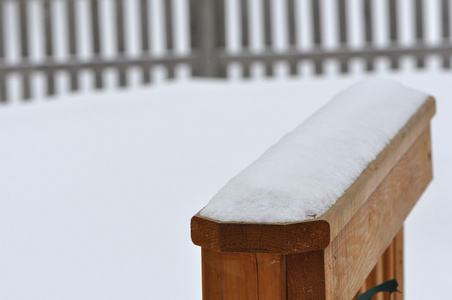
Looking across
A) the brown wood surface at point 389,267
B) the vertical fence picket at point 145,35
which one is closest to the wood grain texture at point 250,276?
the brown wood surface at point 389,267

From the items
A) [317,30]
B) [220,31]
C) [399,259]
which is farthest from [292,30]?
[399,259]

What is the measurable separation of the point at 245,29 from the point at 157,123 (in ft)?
6.14

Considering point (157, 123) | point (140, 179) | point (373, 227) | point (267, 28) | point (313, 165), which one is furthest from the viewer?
point (267, 28)

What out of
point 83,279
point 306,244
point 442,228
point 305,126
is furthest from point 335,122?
point 442,228

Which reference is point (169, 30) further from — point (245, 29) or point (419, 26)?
point (419, 26)

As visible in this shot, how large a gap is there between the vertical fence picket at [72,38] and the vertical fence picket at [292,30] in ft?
5.85

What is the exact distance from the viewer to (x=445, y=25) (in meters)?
6.57

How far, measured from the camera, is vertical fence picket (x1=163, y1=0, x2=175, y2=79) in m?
6.48

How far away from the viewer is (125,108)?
555cm

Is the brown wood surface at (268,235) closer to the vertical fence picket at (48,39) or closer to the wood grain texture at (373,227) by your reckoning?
the wood grain texture at (373,227)

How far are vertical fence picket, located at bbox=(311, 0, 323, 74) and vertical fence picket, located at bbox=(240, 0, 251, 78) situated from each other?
1.81ft

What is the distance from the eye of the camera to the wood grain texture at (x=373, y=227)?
140 cm

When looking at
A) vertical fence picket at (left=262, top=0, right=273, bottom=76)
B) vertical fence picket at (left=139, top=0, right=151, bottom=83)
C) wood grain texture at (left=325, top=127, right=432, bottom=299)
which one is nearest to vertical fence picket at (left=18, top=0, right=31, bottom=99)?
vertical fence picket at (left=139, top=0, right=151, bottom=83)

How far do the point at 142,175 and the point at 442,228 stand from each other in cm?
155
